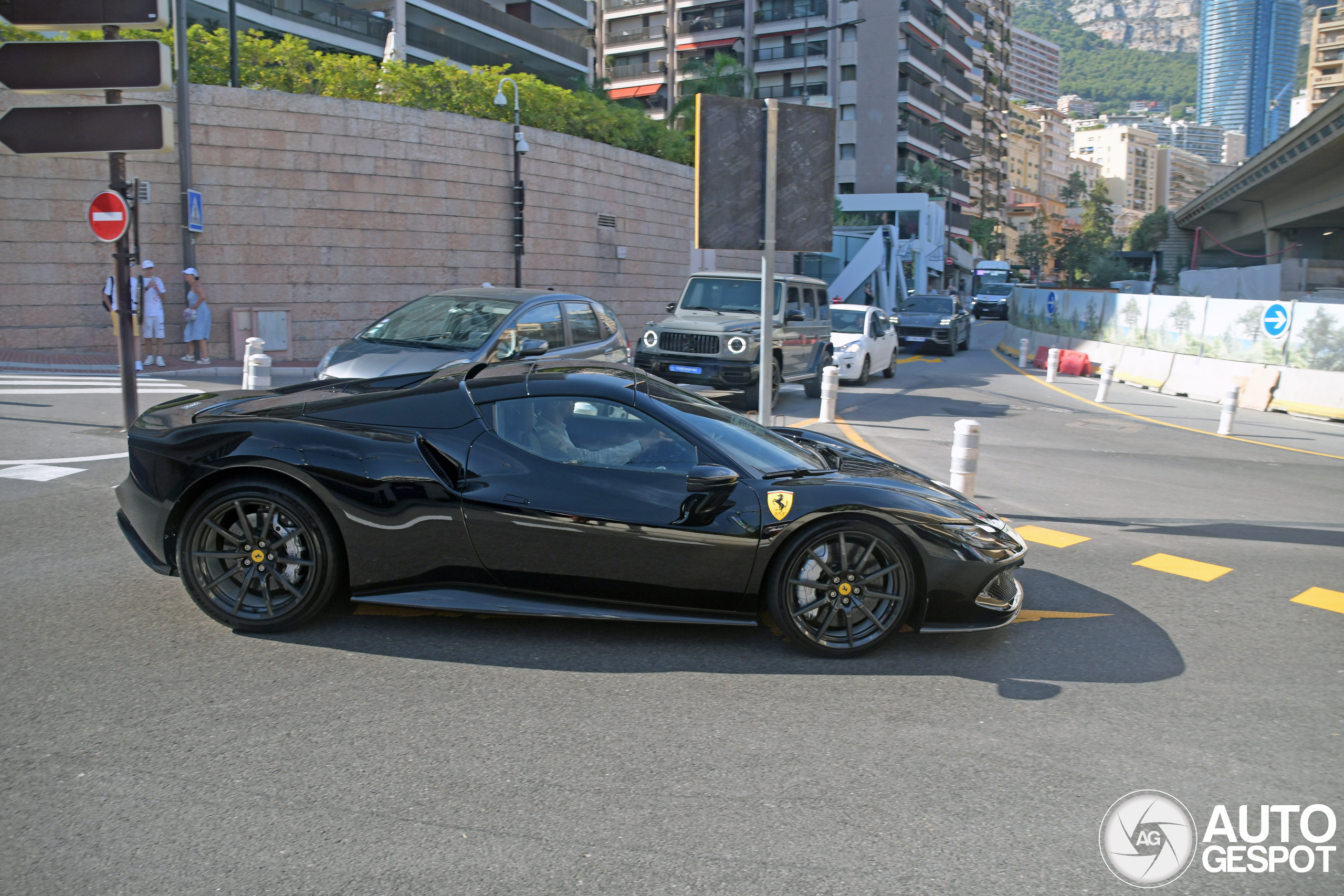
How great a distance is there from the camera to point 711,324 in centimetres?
1443

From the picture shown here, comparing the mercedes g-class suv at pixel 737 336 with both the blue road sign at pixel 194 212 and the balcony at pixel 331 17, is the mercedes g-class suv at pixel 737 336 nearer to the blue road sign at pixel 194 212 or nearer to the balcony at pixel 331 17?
the blue road sign at pixel 194 212

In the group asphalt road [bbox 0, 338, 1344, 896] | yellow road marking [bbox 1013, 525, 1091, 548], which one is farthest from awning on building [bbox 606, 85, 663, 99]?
asphalt road [bbox 0, 338, 1344, 896]

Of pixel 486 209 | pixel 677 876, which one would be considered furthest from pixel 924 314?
pixel 677 876

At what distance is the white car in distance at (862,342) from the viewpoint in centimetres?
1938

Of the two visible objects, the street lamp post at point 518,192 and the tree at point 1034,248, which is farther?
the tree at point 1034,248

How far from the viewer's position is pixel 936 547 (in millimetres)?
4695

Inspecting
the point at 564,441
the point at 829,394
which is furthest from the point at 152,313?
the point at 564,441

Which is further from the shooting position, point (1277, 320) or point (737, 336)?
point (1277, 320)

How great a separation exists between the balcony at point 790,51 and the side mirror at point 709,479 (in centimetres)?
7396

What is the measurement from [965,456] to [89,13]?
29.3 feet

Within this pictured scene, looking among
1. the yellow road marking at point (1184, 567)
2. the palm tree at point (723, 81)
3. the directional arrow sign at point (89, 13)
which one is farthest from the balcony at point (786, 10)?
the yellow road marking at point (1184, 567)

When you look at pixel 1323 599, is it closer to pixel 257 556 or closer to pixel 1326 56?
pixel 257 556

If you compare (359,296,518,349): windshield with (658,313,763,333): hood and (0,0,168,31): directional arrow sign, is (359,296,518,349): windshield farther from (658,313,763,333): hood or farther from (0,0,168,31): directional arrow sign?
(658,313,763,333): hood

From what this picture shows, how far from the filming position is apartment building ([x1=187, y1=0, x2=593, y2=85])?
37656 mm
